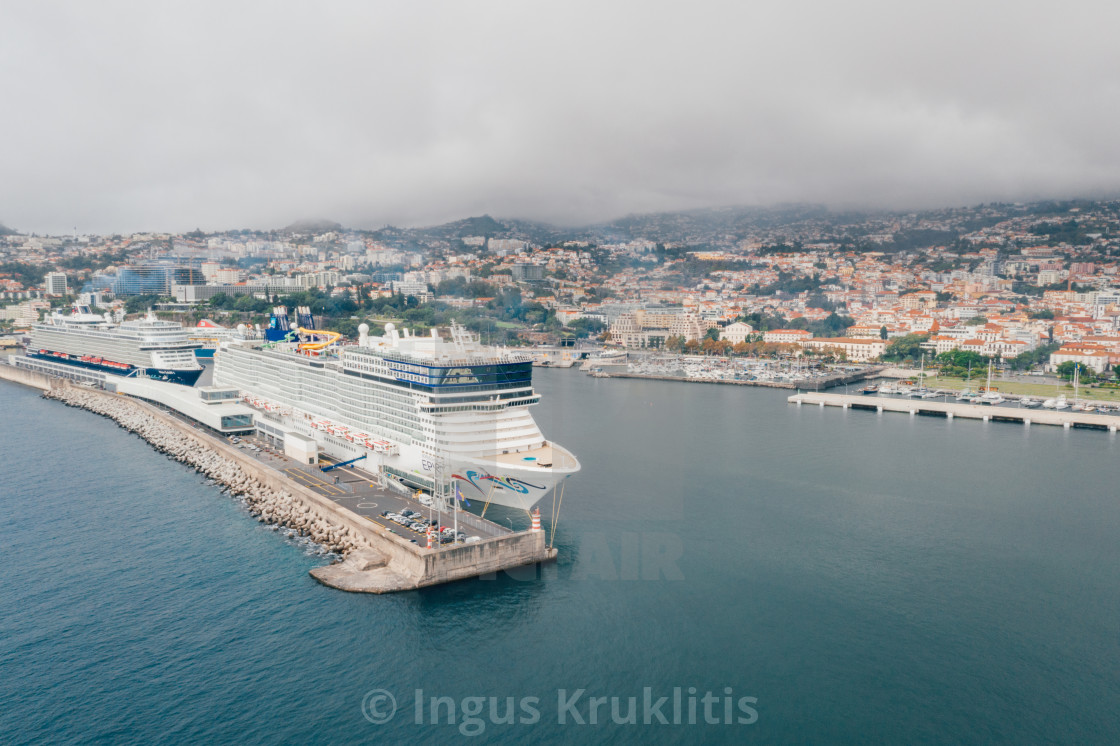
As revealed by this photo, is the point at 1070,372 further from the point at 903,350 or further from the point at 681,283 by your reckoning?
the point at 681,283

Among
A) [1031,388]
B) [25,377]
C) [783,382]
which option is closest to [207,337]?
[25,377]

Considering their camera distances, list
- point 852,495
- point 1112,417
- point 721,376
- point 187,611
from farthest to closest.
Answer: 1. point 721,376
2. point 1112,417
3. point 852,495
4. point 187,611

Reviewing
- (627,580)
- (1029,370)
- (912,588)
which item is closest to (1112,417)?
(1029,370)

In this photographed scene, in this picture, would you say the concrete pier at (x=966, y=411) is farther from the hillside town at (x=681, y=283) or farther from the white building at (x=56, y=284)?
the white building at (x=56, y=284)

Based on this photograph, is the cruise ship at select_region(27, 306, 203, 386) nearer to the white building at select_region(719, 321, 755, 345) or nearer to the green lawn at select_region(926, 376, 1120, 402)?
the green lawn at select_region(926, 376, 1120, 402)

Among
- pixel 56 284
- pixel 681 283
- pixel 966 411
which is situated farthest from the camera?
pixel 681 283

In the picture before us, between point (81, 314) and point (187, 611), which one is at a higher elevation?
point (81, 314)

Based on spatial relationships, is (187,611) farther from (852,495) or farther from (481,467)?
(852,495)
